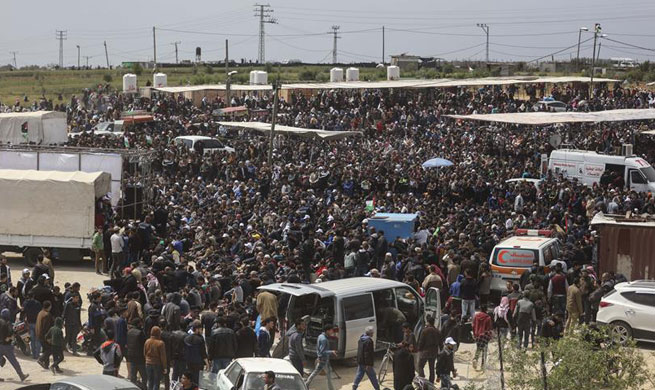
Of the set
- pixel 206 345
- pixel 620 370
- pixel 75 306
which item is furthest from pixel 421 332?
pixel 75 306

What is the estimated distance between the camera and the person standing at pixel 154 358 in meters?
13.9

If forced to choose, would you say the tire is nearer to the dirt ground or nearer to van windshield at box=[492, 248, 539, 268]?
the dirt ground

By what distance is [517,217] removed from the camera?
79.9 ft

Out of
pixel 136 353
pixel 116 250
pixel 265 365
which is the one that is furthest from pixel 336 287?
pixel 116 250

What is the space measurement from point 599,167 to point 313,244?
40.9 feet

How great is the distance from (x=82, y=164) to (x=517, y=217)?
38.1 ft

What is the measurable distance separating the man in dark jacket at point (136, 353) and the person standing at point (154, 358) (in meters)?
0.13

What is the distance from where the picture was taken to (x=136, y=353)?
46.5 feet

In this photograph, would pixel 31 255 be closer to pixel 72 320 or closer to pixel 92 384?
pixel 72 320

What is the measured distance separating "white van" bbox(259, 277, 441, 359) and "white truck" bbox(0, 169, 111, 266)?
9177 mm

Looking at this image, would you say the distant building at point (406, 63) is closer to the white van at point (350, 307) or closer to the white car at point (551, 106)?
the white car at point (551, 106)

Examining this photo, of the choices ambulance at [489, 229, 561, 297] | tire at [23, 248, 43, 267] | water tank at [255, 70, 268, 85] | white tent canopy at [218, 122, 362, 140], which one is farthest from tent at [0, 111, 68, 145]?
water tank at [255, 70, 268, 85]

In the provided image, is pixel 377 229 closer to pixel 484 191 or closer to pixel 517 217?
pixel 517 217

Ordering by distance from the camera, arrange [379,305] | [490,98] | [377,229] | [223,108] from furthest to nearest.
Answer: [223,108]
[490,98]
[377,229]
[379,305]
